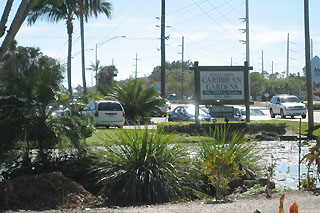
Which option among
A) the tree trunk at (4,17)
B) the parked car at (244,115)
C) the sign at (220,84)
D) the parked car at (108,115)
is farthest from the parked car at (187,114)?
the tree trunk at (4,17)

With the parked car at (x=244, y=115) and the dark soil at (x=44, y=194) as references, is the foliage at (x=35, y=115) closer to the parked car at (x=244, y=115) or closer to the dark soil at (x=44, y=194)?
the dark soil at (x=44, y=194)

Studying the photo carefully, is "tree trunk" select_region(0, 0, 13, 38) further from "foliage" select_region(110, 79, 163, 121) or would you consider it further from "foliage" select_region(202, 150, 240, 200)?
"foliage" select_region(110, 79, 163, 121)

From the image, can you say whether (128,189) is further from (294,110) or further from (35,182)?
(294,110)

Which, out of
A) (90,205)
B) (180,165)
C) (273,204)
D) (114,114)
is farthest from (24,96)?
(114,114)

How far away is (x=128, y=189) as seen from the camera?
9008 mm

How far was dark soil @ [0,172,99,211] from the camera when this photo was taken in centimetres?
853

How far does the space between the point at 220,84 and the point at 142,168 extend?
14.2m

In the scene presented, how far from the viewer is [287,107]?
125 ft

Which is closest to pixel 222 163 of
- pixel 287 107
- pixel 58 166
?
pixel 58 166

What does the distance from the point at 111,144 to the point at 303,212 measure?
4.36m

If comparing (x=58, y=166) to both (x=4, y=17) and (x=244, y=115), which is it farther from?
(x=244, y=115)

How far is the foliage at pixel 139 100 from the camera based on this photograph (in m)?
34.2

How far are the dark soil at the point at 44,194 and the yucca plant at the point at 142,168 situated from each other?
49 centimetres

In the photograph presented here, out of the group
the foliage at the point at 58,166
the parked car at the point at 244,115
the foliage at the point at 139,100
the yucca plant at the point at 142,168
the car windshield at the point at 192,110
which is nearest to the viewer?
the yucca plant at the point at 142,168
